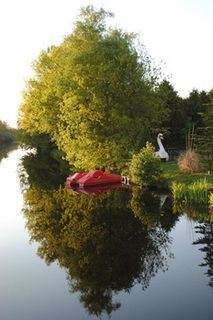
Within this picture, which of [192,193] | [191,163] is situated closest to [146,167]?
[191,163]

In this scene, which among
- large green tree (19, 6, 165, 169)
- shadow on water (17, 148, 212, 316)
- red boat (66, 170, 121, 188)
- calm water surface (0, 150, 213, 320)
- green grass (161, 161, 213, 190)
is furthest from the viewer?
large green tree (19, 6, 165, 169)

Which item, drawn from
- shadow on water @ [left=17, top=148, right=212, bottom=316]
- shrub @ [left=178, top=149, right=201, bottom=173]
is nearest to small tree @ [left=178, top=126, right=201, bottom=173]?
shrub @ [left=178, top=149, right=201, bottom=173]

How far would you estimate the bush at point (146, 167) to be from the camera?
23609 mm

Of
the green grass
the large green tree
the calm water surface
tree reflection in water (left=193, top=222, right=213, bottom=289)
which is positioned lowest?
the calm water surface

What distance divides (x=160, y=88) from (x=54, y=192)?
585 inches

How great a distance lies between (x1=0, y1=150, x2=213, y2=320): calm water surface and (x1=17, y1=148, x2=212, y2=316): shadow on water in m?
0.03

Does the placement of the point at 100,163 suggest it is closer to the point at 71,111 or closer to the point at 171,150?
the point at 71,111

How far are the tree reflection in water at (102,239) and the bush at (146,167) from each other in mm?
2475

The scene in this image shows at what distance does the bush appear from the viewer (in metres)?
23.6

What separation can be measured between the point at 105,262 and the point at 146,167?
1289 centimetres

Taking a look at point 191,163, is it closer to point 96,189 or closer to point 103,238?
point 96,189

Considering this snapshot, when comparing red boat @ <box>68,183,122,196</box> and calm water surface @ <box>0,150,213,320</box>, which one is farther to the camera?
red boat @ <box>68,183,122,196</box>

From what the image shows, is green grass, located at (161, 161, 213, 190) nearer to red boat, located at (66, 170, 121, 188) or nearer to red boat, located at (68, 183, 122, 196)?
red boat, located at (68, 183, 122, 196)

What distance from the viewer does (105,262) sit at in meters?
11.2
